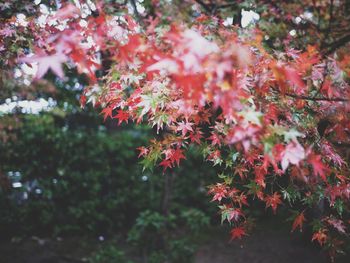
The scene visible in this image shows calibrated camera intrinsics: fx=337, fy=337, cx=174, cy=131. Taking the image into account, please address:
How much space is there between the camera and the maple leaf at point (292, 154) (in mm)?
2018

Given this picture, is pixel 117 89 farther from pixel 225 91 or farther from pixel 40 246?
pixel 40 246

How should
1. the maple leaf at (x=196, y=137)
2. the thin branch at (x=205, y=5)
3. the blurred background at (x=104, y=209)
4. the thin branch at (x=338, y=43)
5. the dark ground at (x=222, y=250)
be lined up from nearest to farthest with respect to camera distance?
the thin branch at (x=205, y=5) < the thin branch at (x=338, y=43) < the maple leaf at (x=196, y=137) < the dark ground at (x=222, y=250) < the blurred background at (x=104, y=209)

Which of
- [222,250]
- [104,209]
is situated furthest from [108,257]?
[222,250]

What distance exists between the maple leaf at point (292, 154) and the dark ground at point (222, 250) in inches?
181

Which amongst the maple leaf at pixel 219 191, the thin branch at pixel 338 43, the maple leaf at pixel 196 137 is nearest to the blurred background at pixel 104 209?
the maple leaf at pixel 219 191

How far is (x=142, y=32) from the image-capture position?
8.35 feet

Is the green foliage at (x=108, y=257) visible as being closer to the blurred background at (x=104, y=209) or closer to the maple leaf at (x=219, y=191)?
the blurred background at (x=104, y=209)

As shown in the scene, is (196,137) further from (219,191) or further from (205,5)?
(205,5)

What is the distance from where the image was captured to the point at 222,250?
6676 millimetres

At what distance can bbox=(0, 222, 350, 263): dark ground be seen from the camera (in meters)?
6.09

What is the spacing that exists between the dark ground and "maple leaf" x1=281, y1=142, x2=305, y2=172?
460 cm

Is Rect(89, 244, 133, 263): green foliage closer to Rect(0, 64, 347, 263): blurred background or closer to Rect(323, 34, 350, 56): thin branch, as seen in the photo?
Rect(0, 64, 347, 263): blurred background

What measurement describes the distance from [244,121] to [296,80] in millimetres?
396

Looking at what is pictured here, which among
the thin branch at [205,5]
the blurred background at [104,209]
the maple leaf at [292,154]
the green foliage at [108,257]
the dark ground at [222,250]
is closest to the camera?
the maple leaf at [292,154]
